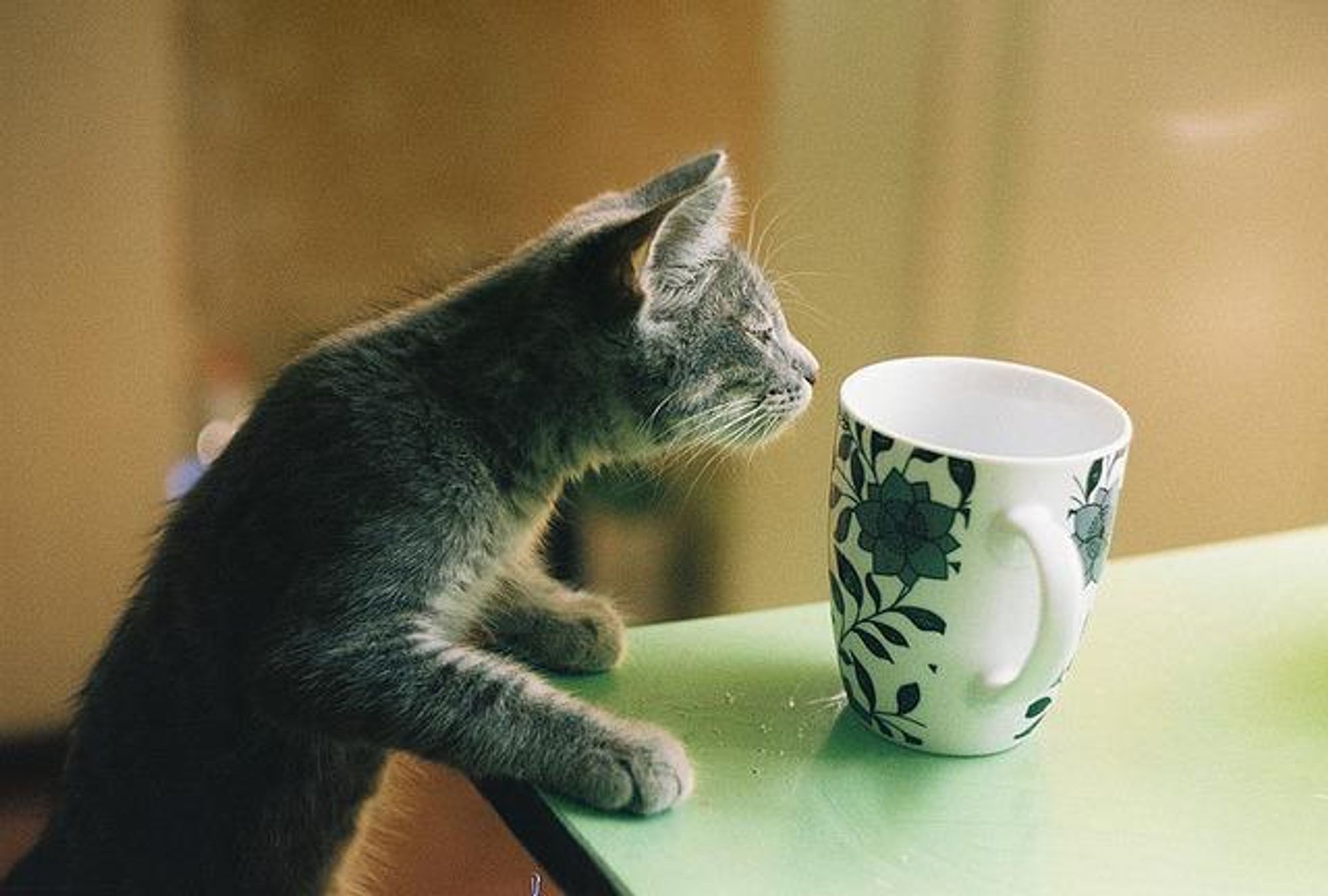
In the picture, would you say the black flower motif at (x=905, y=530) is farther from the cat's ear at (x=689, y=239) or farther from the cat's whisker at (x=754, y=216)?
the cat's whisker at (x=754, y=216)

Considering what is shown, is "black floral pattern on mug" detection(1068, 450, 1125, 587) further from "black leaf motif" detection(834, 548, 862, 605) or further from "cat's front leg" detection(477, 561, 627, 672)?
"cat's front leg" detection(477, 561, 627, 672)

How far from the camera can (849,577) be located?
0.55 metres

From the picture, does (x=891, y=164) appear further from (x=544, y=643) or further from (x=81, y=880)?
(x=81, y=880)

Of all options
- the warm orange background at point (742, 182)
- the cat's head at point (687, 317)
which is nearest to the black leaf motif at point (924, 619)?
the cat's head at point (687, 317)

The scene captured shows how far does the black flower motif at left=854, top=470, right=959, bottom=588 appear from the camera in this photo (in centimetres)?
51

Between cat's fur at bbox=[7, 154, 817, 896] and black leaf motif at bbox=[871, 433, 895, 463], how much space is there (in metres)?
0.09

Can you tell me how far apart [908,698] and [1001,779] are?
0.15ft

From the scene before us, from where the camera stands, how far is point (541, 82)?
64cm

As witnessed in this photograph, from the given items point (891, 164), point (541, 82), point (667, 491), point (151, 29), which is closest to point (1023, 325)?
point (891, 164)

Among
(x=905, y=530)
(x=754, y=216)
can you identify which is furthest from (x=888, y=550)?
(x=754, y=216)

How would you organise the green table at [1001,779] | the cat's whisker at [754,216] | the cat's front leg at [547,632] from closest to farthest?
the green table at [1001,779] → the cat's front leg at [547,632] → the cat's whisker at [754,216]

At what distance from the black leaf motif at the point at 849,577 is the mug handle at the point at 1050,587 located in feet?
0.21

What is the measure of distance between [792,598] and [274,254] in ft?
1.13

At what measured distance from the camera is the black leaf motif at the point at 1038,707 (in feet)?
1.77
